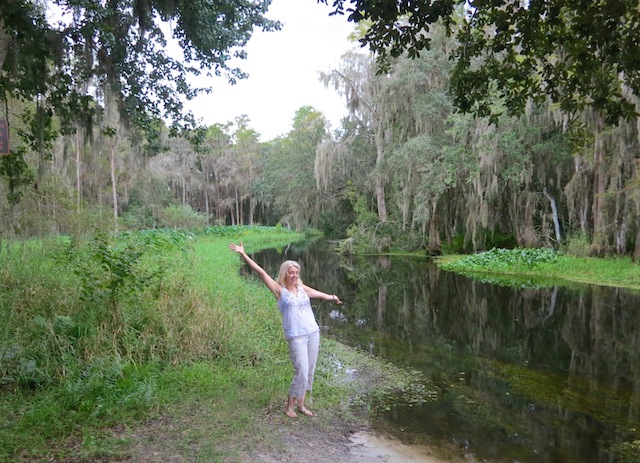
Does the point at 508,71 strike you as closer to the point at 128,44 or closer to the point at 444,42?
the point at 128,44

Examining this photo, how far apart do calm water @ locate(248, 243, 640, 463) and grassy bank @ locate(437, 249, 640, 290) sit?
48.2 inches

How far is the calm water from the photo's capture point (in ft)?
15.2

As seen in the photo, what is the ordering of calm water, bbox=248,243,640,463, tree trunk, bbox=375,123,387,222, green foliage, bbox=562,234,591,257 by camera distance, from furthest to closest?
tree trunk, bbox=375,123,387,222 < green foliage, bbox=562,234,591,257 < calm water, bbox=248,243,640,463

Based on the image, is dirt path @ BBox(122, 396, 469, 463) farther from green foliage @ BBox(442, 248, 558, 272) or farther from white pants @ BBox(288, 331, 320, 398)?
green foliage @ BBox(442, 248, 558, 272)

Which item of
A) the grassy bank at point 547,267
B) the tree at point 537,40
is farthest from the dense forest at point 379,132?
the grassy bank at point 547,267

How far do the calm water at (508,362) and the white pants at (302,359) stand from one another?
876mm

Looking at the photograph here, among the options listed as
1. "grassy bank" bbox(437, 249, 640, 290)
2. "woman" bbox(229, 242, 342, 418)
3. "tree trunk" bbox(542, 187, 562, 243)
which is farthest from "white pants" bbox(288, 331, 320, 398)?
"tree trunk" bbox(542, 187, 562, 243)

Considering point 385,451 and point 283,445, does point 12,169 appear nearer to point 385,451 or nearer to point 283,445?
point 283,445

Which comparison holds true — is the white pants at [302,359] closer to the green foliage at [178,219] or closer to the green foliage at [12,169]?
the green foliage at [12,169]

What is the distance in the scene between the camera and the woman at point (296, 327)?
4355 millimetres

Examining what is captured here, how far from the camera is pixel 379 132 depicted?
83.9ft

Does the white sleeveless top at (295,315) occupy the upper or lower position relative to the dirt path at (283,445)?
upper

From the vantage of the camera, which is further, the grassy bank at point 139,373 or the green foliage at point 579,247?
the green foliage at point 579,247

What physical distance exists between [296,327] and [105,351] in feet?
7.37
